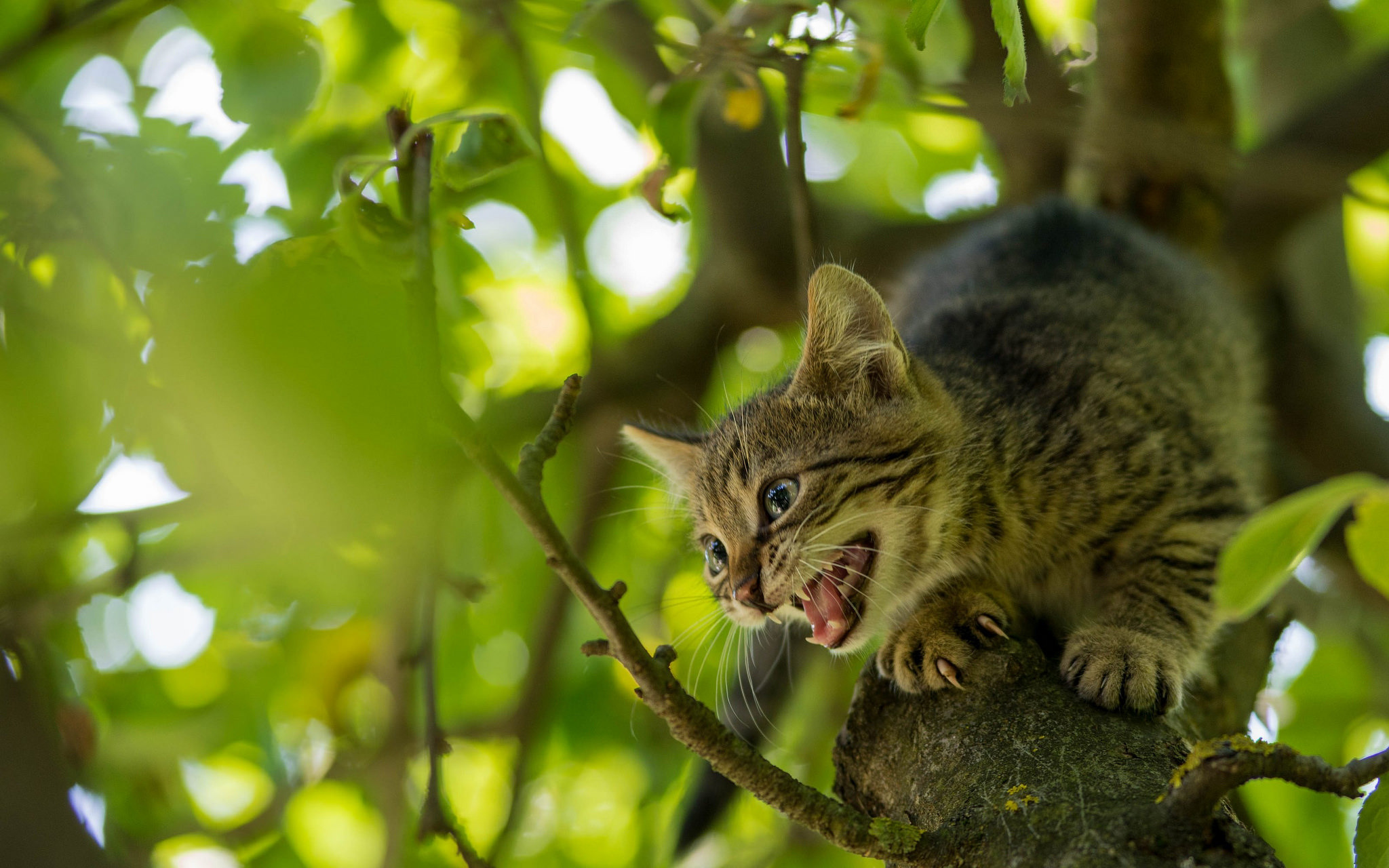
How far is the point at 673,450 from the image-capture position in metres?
3.51

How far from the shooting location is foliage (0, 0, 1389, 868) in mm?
914

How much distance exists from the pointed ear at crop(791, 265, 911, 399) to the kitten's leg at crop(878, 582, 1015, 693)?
680 millimetres

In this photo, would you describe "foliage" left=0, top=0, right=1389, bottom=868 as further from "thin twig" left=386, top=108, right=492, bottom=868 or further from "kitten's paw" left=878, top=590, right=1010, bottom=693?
"kitten's paw" left=878, top=590, right=1010, bottom=693

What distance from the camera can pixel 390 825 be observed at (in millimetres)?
2908

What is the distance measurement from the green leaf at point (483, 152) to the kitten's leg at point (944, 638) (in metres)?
1.39

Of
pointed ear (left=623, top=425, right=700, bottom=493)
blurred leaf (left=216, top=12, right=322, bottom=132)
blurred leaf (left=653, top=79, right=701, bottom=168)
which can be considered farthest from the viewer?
pointed ear (left=623, top=425, right=700, bottom=493)

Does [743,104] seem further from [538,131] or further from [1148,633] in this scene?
[1148,633]

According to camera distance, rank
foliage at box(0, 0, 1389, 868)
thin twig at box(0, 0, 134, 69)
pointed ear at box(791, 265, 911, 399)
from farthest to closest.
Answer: pointed ear at box(791, 265, 911, 399), thin twig at box(0, 0, 134, 69), foliage at box(0, 0, 1389, 868)

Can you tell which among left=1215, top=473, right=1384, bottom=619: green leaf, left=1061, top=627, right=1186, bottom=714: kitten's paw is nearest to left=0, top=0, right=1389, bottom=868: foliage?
left=1215, top=473, right=1384, bottom=619: green leaf

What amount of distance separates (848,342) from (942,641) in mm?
1058

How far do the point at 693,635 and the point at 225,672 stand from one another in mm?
1996

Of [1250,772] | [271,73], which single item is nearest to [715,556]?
[271,73]

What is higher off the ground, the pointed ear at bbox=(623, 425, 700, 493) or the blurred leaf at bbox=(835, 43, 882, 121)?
the blurred leaf at bbox=(835, 43, 882, 121)

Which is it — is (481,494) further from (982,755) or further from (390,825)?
(982,755)
